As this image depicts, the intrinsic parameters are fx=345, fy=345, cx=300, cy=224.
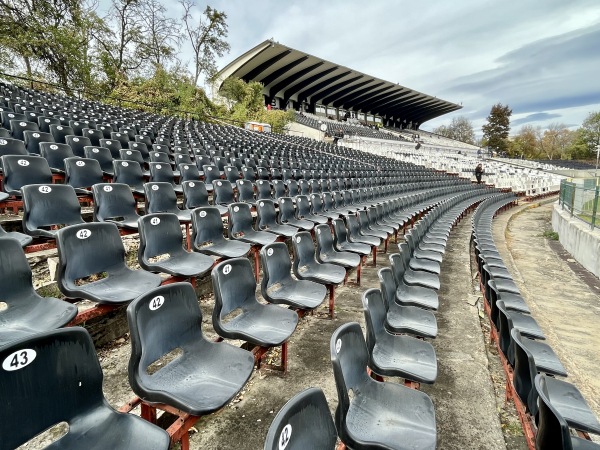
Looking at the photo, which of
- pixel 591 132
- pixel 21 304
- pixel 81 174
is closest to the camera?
pixel 21 304

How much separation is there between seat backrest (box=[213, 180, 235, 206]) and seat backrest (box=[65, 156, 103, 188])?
1.60 meters

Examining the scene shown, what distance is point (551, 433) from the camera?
4.72ft

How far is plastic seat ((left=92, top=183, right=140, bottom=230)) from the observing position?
371cm

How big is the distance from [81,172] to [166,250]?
2.25 metres

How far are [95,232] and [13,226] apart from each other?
5.36 ft

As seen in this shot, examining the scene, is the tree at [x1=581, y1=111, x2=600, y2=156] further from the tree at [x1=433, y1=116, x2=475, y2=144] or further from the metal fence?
the metal fence

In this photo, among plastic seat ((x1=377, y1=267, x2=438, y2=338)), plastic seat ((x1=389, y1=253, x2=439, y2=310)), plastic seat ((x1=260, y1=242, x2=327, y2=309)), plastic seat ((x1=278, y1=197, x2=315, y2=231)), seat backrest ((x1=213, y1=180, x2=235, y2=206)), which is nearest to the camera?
plastic seat ((x1=377, y1=267, x2=438, y2=338))

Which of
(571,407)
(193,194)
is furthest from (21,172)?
(571,407)

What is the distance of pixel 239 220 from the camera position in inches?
172

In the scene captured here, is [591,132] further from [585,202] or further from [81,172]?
[81,172]

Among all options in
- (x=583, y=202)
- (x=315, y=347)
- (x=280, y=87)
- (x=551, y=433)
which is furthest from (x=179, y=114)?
(x=280, y=87)

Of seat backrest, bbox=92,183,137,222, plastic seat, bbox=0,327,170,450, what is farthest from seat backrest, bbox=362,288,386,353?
seat backrest, bbox=92,183,137,222

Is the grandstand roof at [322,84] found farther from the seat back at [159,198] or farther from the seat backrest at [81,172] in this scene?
the seat back at [159,198]

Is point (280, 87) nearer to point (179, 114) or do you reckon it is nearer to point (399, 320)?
point (179, 114)
